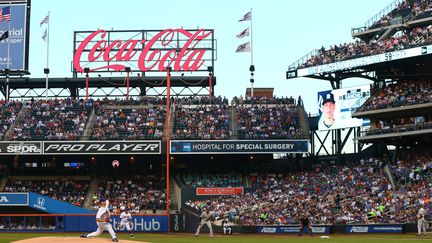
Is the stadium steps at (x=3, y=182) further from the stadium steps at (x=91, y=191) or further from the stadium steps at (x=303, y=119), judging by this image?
the stadium steps at (x=303, y=119)

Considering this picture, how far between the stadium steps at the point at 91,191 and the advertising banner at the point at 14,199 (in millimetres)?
4299

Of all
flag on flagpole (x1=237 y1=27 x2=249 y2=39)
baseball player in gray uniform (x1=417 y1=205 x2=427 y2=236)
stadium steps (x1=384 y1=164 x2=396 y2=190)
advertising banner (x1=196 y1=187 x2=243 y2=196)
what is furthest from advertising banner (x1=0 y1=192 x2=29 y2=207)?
baseball player in gray uniform (x1=417 y1=205 x2=427 y2=236)

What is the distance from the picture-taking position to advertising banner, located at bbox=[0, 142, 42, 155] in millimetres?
54250

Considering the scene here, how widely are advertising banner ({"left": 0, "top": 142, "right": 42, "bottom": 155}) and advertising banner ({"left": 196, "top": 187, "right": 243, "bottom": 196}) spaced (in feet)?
40.7

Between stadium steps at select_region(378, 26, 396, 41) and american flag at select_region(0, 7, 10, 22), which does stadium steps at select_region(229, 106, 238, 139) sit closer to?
stadium steps at select_region(378, 26, 396, 41)

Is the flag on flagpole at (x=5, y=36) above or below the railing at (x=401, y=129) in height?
above

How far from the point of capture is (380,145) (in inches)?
2089

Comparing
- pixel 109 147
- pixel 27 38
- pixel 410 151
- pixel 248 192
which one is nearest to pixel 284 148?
pixel 248 192

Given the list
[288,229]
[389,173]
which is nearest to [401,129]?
[389,173]

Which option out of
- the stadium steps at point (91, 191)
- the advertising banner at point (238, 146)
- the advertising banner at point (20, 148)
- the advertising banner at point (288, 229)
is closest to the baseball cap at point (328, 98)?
the advertising banner at point (238, 146)

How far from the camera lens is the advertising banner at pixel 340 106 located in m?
56.0

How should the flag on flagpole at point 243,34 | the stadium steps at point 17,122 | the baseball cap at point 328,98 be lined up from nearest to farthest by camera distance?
1. the stadium steps at point 17,122
2. the baseball cap at point 328,98
3. the flag on flagpole at point 243,34

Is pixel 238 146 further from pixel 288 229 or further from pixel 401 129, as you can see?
pixel 288 229

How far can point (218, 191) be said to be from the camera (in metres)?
53.1
